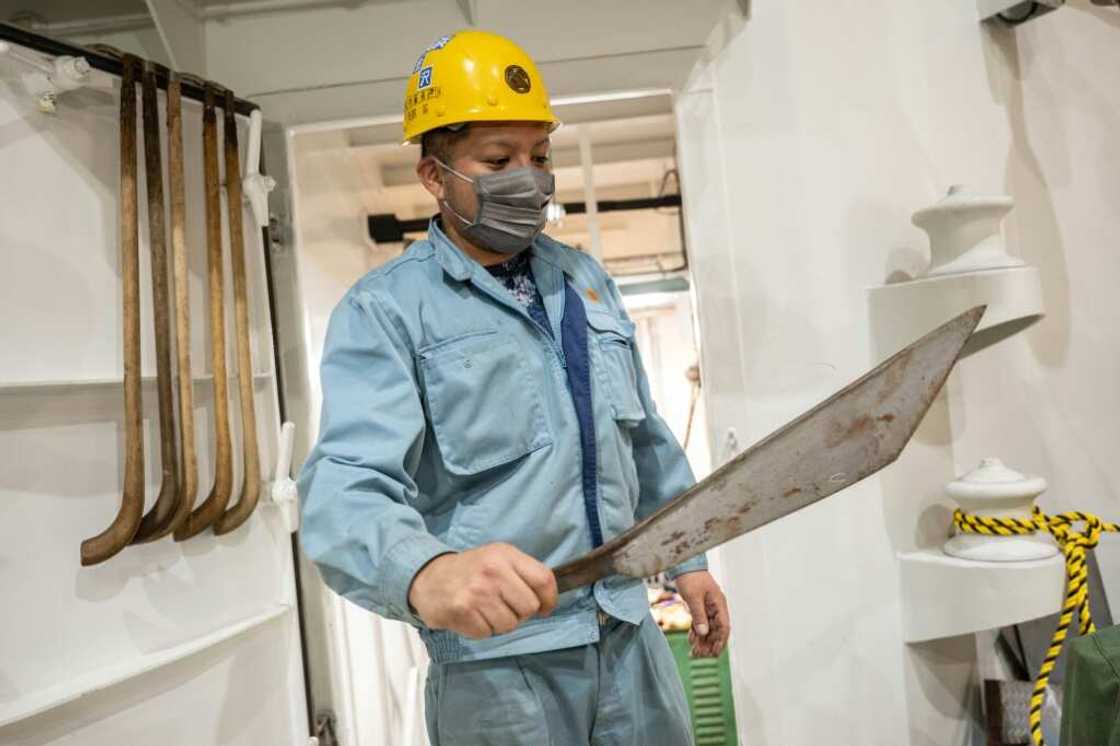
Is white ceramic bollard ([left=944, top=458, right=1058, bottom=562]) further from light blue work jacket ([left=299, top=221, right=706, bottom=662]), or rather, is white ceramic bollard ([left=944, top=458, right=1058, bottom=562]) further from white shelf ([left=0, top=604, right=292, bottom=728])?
white shelf ([left=0, top=604, right=292, bottom=728])

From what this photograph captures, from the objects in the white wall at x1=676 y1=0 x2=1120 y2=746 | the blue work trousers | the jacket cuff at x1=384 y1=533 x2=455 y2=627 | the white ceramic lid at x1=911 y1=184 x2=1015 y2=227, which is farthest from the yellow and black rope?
the jacket cuff at x1=384 y1=533 x2=455 y2=627

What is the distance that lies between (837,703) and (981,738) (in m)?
0.31

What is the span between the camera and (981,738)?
5.57ft

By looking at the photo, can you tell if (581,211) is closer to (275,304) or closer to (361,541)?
(275,304)

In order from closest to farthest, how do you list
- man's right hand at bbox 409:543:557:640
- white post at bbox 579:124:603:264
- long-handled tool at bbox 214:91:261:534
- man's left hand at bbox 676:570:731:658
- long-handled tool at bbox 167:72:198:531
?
man's right hand at bbox 409:543:557:640
man's left hand at bbox 676:570:731:658
long-handled tool at bbox 167:72:198:531
long-handled tool at bbox 214:91:261:534
white post at bbox 579:124:603:264

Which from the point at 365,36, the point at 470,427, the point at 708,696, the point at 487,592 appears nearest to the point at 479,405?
the point at 470,427

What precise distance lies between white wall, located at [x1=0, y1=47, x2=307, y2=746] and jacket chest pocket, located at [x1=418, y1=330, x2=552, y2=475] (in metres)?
0.71

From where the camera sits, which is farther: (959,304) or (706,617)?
(959,304)

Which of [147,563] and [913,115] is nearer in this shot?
[147,563]

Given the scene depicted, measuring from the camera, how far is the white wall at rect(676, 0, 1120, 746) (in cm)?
169

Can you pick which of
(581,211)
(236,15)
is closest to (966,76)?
(236,15)

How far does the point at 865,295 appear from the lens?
1681 mm

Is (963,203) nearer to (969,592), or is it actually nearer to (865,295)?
(865,295)

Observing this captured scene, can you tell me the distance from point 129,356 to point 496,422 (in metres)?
0.72
